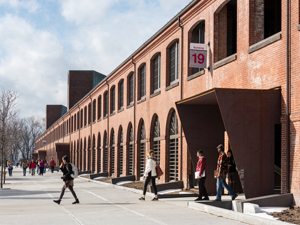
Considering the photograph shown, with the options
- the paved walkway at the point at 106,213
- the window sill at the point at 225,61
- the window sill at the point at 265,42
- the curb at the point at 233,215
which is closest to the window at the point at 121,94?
the window sill at the point at 225,61

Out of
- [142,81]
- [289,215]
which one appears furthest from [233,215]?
[142,81]

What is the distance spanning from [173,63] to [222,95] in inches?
424

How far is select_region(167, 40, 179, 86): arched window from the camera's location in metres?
24.4

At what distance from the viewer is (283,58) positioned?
14.6 metres

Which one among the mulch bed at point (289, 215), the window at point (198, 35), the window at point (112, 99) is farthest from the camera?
the window at point (112, 99)

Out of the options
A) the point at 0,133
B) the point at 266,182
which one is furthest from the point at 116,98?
the point at 266,182

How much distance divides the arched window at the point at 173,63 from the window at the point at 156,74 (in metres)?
1.79

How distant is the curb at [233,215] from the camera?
405 inches

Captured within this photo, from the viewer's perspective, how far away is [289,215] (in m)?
11.9

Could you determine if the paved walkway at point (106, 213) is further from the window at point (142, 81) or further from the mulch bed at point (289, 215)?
the window at point (142, 81)

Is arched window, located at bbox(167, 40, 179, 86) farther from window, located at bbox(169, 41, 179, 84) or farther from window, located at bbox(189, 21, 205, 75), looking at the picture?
window, located at bbox(189, 21, 205, 75)

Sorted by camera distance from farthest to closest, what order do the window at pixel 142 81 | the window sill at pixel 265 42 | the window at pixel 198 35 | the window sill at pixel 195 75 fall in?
the window at pixel 142 81 → the window at pixel 198 35 → the window sill at pixel 195 75 → the window sill at pixel 265 42

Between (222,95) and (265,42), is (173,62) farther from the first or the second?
(222,95)

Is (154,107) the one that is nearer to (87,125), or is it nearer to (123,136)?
(123,136)
